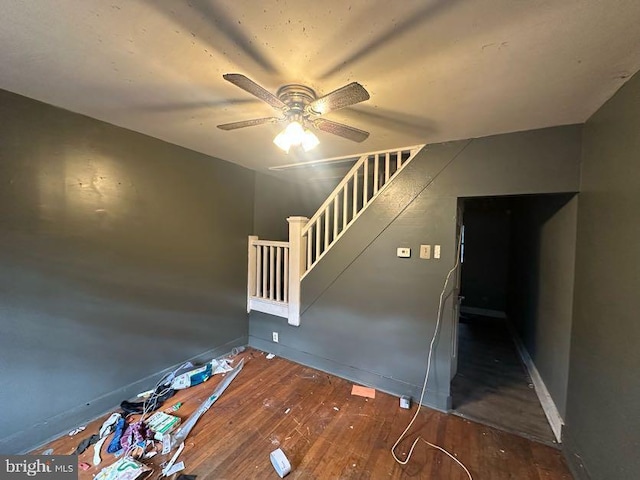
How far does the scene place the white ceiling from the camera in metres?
0.97

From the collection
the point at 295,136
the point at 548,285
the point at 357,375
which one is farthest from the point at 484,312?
the point at 295,136

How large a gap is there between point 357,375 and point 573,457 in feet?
5.19

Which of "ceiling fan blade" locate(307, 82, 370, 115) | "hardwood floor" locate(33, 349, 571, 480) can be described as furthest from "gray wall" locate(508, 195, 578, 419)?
"ceiling fan blade" locate(307, 82, 370, 115)

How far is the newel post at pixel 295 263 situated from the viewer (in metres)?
2.95

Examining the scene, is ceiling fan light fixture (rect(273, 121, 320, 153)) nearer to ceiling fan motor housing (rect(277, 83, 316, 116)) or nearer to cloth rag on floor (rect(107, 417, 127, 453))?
ceiling fan motor housing (rect(277, 83, 316, 116))

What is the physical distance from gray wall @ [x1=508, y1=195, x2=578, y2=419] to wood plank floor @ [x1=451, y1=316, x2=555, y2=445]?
A: 21 centimetres

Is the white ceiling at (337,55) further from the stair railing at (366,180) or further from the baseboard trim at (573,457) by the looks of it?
the baseboard trim at (573,457)

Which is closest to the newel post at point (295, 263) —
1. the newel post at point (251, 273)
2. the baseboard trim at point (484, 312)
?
the newel post at point (251, 273)

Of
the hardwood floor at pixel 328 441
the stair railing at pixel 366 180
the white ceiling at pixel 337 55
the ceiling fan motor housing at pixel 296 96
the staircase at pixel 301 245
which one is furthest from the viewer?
the staircase at pixel 301 245

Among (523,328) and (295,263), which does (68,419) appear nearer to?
(295,263)

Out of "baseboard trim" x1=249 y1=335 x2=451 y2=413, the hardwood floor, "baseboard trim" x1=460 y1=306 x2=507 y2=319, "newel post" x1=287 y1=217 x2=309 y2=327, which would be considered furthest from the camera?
"baseboard trim" x1=460 y1=306 x2=507 y2=319

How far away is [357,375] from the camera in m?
2.63

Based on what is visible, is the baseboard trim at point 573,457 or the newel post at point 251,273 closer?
the baseboard trim at point 573,457

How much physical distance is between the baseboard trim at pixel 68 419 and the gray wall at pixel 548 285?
11.2 feet
